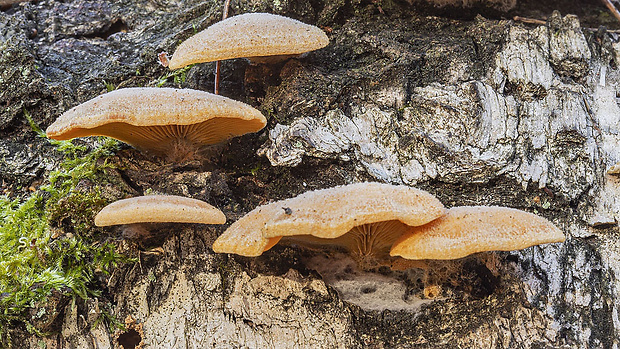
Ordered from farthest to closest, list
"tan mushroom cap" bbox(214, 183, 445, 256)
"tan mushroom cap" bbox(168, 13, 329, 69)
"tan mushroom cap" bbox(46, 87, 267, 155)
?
"tan mushroom cap" bbox(168, 13, 329, 69)
"tan mushroom cap" bbox(46, 87, 267, 155)
"tan mushroom cap" bbox(214, 183, 445, 256)

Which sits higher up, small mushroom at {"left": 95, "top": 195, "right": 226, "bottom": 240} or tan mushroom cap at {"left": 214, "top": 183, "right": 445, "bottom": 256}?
tan mushroom cap at {"left": 214, "top": 183, "right": 445, "bottom": 256}

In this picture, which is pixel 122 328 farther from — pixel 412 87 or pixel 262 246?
pixel 412 87

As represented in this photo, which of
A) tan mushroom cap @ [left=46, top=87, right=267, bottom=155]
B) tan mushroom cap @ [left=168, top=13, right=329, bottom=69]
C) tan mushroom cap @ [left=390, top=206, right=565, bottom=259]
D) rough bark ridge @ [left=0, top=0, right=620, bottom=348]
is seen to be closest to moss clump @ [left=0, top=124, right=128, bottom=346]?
rough bark ridge @ [left=0, top=0, right=620, bottom=348]

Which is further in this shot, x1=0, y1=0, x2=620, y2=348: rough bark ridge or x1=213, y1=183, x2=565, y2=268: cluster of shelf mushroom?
x1=0, y1=0, x2=620, y2=348: rough bark ridge

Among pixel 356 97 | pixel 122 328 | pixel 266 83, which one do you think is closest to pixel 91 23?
pixel 266 83

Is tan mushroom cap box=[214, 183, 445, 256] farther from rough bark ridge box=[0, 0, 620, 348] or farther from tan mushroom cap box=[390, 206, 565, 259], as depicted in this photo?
rough bark ridge box=[0, 0, 620, 348]

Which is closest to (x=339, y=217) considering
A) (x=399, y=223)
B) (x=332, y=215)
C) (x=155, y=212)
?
(x=332, y=215)

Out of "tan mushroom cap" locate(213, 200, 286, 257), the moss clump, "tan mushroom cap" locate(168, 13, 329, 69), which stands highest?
"tan mushroom cap" locate(168, 13, 329, 69)
